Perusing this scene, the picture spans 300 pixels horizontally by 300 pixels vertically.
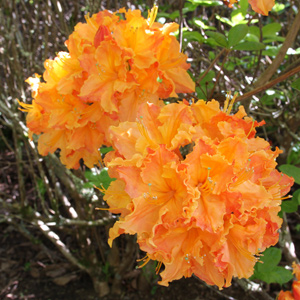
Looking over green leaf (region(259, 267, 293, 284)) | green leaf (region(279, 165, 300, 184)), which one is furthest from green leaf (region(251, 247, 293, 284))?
green leaf (region(279, 165, 300, 184))

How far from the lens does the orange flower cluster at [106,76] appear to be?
102 centimetres

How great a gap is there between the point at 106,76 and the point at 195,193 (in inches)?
18.1

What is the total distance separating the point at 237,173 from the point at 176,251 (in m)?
0.23

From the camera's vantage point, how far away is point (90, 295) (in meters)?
2.31

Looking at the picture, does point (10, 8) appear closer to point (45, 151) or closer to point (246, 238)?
point (45, 151)

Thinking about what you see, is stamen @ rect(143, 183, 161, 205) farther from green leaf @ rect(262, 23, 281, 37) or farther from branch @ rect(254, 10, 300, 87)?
green leaf @ rect(262, 23, 281, 37)

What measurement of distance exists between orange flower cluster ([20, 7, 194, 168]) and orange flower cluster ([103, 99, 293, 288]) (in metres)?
0.16

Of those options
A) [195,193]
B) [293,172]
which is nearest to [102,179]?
[195,193]

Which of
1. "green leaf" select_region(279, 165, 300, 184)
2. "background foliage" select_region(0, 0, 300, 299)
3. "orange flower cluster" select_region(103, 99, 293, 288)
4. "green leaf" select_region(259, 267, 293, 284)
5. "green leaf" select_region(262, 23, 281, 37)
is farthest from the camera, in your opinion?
"background foliage" select_region(0, 0, 300, 299)

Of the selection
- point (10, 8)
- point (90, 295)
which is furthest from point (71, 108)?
point (90, 295)

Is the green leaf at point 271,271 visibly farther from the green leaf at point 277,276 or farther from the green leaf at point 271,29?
the green leaf at point 271,29

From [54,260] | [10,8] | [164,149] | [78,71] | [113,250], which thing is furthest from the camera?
[54,260]

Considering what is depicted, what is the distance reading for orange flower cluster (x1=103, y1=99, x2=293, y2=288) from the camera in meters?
0.80

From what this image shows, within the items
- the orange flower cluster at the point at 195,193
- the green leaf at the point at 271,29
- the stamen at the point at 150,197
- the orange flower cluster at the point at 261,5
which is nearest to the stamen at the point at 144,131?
the orange flower cluster at the point at 195,193
